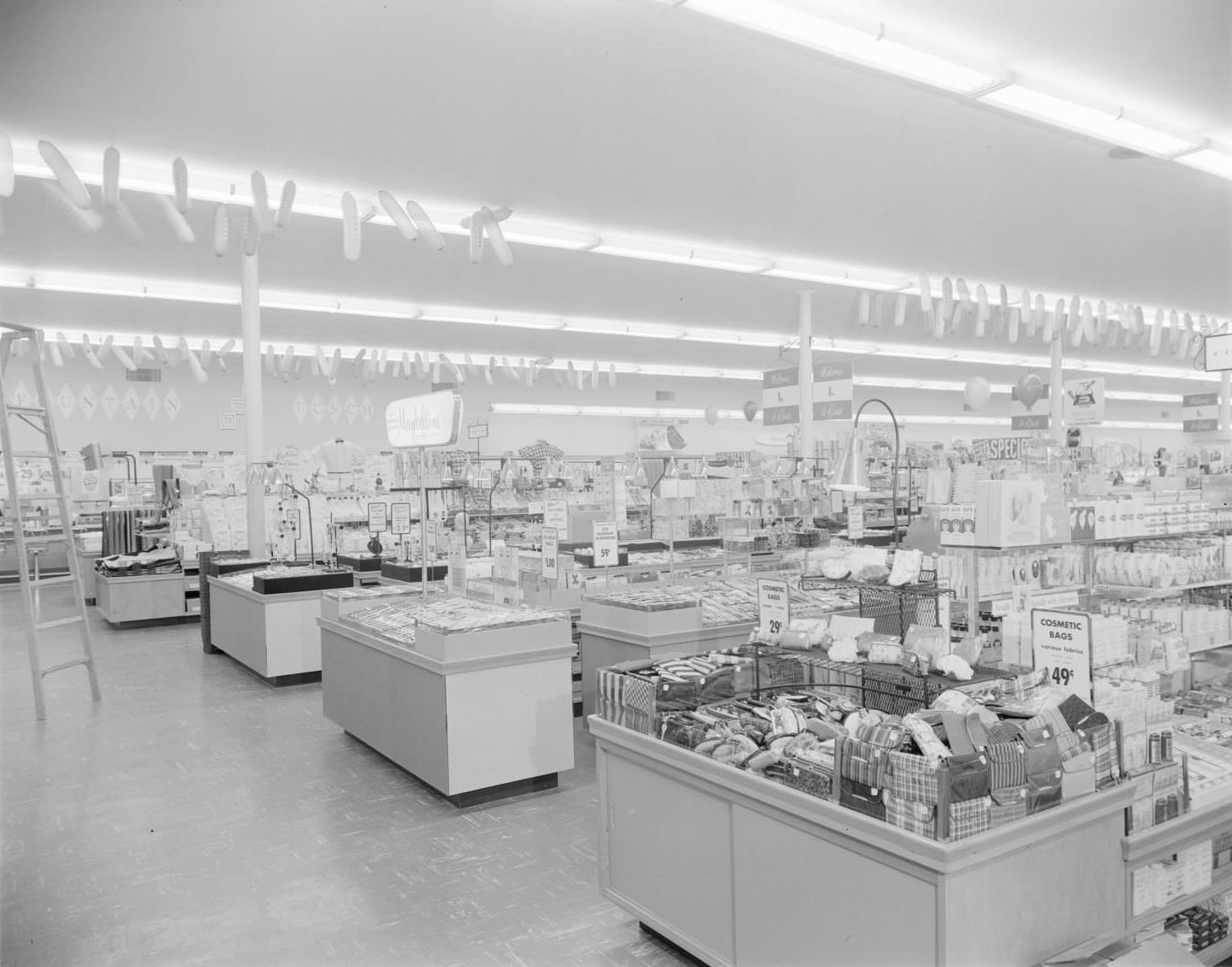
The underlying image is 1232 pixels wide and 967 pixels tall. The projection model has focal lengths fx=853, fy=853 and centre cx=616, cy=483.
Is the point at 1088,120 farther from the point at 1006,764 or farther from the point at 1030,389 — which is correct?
the point at 1030,389

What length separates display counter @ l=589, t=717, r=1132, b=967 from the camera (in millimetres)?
2277

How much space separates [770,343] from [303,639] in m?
12.3

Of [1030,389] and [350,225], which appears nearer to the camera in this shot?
[350,225]

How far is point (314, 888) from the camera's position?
12.8 feet

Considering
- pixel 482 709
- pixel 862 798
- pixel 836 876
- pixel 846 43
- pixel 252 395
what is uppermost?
pixel 846 43

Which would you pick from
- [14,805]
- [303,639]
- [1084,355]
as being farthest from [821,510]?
[1084,355]

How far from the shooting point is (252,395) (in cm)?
1048

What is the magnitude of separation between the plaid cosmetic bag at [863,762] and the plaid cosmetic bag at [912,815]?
0.06 metres

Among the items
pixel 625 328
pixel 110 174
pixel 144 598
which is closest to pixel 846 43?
pixel 110 174

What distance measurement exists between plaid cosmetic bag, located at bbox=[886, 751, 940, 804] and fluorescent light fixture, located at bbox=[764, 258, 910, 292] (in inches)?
374

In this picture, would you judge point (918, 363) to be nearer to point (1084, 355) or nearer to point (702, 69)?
point (1084, 355)

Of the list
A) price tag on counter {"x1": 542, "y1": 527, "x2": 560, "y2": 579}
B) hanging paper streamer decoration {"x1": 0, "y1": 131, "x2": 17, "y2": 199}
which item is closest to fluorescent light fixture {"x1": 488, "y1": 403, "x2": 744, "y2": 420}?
price tag on counter {"x1": 542, "y1": 527, "x2": 560, "y2": 579}

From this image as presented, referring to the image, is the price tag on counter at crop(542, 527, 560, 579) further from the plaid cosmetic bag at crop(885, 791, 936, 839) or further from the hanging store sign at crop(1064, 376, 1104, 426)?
the hanging store sign at crop(1064, 376, 1104, 426)

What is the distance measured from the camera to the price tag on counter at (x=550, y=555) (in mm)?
6195
